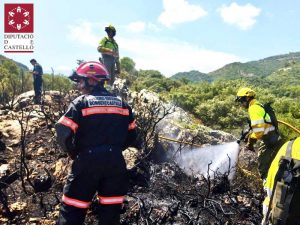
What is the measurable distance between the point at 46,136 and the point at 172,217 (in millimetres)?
3989

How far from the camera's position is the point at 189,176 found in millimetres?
6770

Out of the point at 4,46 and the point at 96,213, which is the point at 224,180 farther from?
the point at 4,46

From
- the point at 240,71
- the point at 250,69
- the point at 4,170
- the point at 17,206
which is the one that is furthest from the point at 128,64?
the point at 250,69

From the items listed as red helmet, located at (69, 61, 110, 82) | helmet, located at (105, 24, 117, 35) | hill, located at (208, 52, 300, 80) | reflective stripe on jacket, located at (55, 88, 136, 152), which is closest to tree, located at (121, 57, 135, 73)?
helmet, located at (105, 24, 117, 35)

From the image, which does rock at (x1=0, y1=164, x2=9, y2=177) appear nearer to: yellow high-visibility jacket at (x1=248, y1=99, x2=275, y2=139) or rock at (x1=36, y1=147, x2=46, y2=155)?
rock at (x1=36, y1=147, x2=46, y2=155)

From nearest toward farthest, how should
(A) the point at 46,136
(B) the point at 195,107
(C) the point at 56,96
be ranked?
1. (A) the point at 46,136
2. (C) the point at 56,96
3. (B) the point at 195,107

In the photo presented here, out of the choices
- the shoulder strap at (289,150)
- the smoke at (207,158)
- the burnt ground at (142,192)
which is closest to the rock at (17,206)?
the burnt ground at (142,192)

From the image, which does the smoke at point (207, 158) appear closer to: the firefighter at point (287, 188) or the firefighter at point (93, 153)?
the firefighter at point (93, 153)

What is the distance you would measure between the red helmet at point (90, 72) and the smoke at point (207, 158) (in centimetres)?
359

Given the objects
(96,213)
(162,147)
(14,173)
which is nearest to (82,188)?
(96,213)

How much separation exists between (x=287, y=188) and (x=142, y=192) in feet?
11.7

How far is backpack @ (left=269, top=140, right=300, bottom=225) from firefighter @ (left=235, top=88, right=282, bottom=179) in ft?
9.49

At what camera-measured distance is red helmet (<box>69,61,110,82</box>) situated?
378cm

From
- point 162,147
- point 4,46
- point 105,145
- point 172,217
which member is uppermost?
point 4,46
